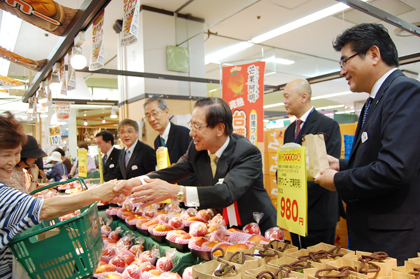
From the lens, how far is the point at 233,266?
1207 millimetres

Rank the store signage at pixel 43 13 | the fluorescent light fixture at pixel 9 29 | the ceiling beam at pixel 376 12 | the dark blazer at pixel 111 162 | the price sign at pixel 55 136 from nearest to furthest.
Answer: the store signage at pixel 43 13 < the ceiling beam at pixel 376 12 < the dark blazer at pixel 111 162 < the fluorescent light fixture at pixel 9 29 < the price sign at pixel 55 136

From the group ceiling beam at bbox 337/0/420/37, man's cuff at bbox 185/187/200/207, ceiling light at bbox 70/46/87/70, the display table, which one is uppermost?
ceiling beam at bbox 337/0/420/37

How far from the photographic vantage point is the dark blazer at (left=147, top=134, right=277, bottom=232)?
180 centimetres

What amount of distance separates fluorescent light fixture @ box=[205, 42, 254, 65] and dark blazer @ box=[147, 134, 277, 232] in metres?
6.76

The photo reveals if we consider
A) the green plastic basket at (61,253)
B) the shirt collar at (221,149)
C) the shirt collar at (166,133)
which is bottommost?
the green plastic basket at (61,253)

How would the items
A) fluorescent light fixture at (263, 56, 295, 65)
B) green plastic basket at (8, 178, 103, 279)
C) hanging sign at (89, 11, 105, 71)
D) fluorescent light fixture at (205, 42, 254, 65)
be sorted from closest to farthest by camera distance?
green plastic basket at (8, 178, 103, 279)
hanging sign at (89, 11, 105, 71)
fluorescent light fixture at (205, 42, 254, 65)
fluorescent light fixture at (263, 56, 295, 65)

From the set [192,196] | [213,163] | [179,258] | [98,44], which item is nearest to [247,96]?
[98,44]

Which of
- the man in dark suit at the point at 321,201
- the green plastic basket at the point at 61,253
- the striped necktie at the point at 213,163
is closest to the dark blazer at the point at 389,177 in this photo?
the striped necktie at the point at 213,163

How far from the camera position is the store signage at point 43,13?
3.01m

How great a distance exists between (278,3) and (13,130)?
19.4ft

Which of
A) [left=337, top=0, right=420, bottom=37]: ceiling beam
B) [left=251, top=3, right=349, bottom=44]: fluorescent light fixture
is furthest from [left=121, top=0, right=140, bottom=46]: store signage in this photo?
[left=251, top=3, right=349, bottom=44]: fluorescent light fixture

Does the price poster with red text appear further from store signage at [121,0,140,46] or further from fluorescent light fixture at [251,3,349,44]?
fluorescent light fixture at [251,3,349,44]

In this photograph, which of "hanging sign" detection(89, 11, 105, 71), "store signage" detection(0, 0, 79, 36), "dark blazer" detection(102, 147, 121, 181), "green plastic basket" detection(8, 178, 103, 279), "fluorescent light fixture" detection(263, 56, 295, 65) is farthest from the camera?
"fluorescent light fixture" detection(263, 56, 295, 65)

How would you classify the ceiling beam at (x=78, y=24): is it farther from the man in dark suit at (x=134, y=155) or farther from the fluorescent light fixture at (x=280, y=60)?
the fluorescent light fixture at (x=280, y=60)
